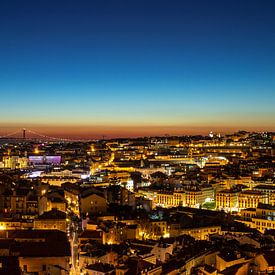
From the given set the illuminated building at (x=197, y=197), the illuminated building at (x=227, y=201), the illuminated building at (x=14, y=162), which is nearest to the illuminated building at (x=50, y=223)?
the illuminated building at (x=197, y=197)

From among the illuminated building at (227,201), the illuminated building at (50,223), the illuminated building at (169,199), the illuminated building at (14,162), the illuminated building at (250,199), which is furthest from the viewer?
the illuminated building at (14,162)

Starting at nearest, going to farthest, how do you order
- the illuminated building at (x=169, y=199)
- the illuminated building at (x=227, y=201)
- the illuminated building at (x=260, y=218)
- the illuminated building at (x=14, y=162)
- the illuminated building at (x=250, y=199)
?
the illuminated building at (x=260, y=218)
the illuminated building at (x=250, y=199)
the illuminated building at (x=227, y=201)
the illuminated building at (x=169, y=199)
the illuminated building at (x=14, y=162)

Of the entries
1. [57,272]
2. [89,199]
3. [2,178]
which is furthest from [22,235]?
[2,178]

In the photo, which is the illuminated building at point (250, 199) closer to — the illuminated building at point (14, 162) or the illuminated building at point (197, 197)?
the illuminated building at point (197, 197)

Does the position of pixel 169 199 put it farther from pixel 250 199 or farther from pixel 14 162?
pixel 14 162

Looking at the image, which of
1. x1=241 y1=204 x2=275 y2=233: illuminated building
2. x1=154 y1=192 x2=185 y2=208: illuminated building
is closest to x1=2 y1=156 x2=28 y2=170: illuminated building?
x1=154 y1=192 x2=185 y2=208: illuminated building

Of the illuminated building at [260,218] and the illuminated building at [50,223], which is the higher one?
the illuminated building at [50,223]

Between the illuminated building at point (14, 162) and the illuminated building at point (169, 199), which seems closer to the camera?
the illuminated building at point (169, 199)

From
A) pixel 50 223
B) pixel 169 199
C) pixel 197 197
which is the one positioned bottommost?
pixel 169 199

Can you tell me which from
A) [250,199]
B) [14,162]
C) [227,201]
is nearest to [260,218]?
[250,199]

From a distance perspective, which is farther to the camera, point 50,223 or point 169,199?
point 169,199

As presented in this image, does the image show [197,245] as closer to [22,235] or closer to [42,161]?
[22,235]
